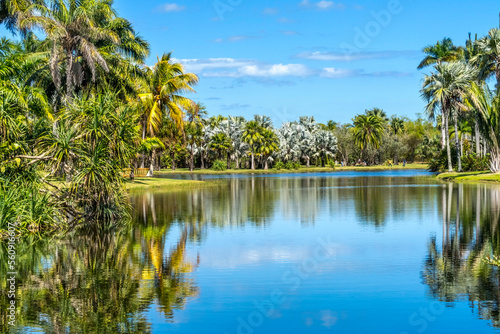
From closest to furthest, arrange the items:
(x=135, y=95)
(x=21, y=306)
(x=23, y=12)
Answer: (x=21, y=306) → (x=23, y=12) → (x=135, y=95)

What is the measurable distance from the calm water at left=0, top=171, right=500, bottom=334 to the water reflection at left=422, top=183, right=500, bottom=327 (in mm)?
30

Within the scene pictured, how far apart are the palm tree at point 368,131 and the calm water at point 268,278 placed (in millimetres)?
102290

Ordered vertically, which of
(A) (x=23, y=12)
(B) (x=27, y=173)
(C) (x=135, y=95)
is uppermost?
(A) (x=23, y=12)

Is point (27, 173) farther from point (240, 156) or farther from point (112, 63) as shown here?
point (240, 156)

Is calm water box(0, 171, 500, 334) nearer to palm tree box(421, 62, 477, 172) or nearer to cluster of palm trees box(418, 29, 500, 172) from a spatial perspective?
cluster of palm trees box(418, 29, 500, 172)

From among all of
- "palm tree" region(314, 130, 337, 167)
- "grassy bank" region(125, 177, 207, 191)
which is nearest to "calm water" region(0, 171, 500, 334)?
"grassy bank" region(125, 177, 207, 191)

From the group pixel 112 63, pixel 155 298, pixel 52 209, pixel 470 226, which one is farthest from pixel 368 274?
pixel 112 63

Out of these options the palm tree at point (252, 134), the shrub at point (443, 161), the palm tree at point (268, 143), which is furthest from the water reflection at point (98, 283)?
the palm tree at point (268, 143)

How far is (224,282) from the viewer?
1176cm

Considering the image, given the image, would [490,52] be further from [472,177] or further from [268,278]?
[268,278]

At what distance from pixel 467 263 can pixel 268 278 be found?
A: 442 centimetres

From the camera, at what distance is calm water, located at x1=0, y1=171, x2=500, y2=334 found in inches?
357

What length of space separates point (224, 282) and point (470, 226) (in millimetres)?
10695

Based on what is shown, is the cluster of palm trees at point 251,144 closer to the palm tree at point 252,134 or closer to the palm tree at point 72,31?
the palm tree at point 252,134
